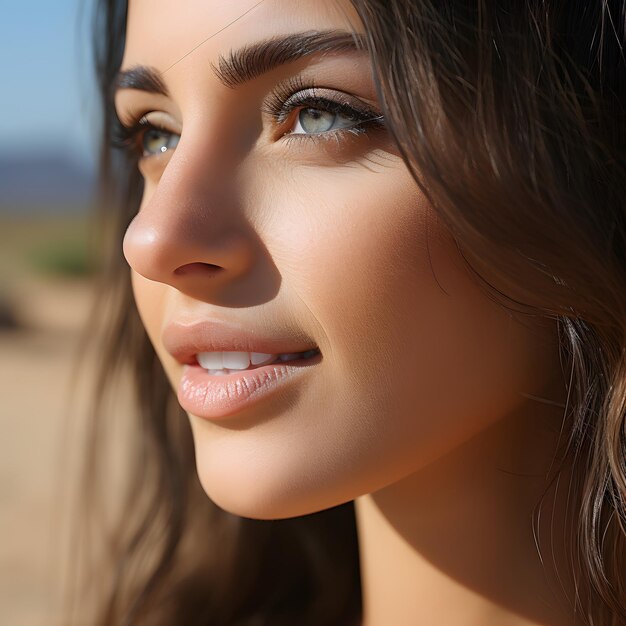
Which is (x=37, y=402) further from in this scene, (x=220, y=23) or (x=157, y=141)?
(x=220, y=23)

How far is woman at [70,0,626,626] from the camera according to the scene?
3.23ft

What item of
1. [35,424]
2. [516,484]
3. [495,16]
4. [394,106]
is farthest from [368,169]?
[35,424]

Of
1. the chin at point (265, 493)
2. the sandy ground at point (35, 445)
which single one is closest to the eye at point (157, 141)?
the chin at point (265, 493)

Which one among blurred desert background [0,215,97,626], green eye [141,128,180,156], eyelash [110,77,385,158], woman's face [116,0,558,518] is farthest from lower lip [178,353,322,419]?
blurred desert background [0,215,97,626]

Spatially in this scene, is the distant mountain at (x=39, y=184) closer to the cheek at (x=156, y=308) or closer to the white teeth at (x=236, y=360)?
the cheek at (x=156, y=308)

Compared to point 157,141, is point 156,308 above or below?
below

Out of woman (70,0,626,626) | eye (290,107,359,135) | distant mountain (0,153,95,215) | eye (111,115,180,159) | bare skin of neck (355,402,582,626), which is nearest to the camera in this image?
woman (70,0,626,626)

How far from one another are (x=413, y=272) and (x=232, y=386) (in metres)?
0.28

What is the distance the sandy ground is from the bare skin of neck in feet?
3.82

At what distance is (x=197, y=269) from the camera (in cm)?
108

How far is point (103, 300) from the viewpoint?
1.85m

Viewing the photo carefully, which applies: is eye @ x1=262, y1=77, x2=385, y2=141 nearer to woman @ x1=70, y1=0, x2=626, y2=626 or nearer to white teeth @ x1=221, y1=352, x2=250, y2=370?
woman @ x1=70, y1=0, x2=626, y2=626

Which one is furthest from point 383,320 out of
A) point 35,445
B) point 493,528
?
point 35,445

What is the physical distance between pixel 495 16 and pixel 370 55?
0.47 ft
